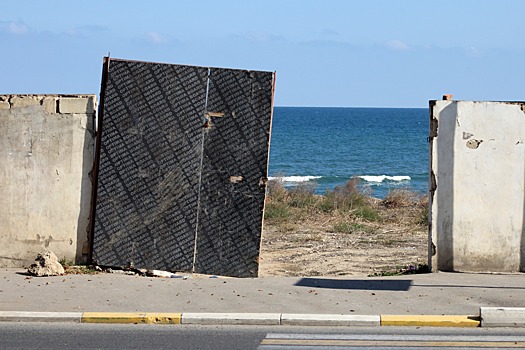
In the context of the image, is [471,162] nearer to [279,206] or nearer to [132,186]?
[132,186]

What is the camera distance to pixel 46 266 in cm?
1173

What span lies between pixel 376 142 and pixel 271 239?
68.6 metres

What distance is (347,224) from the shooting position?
17.6 metres

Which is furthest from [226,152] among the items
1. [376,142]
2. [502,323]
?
[376,142]

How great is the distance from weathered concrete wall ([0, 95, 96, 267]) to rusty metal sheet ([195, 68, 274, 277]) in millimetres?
1627

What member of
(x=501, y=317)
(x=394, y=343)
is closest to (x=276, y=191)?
(x=501, y=317)

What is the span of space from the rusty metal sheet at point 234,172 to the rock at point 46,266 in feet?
5.97

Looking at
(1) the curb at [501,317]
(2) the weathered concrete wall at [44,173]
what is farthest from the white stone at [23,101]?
(1) the curb at [501,317]

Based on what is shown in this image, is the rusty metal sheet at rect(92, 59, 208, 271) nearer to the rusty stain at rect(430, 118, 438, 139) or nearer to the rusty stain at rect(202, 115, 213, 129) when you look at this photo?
the rusty stain at rect(202, 115, 213, 129)

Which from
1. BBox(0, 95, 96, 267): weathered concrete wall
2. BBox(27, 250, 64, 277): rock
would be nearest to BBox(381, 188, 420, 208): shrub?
BBox(0, 95, 96, 267): weathered concrete wall

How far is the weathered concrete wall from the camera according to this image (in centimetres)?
1205

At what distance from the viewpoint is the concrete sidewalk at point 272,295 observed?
32.4ft

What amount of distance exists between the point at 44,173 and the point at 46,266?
4.15 ft

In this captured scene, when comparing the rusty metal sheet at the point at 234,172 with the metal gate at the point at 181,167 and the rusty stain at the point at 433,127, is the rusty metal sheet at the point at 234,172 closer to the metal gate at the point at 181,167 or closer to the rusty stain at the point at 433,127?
the metal gate at the point at 181,167
